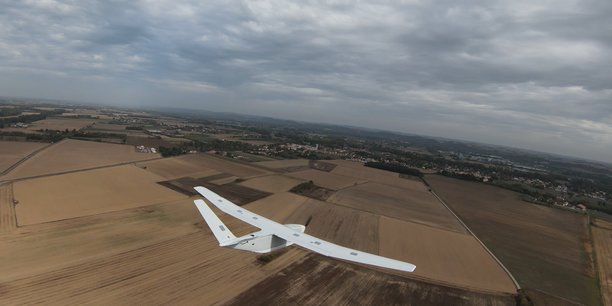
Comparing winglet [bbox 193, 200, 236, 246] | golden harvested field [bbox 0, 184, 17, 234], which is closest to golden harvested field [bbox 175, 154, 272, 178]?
golden harvested field [bbox 0, 184, 17, 234]

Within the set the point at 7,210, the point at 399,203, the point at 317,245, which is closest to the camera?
the point at 317,245

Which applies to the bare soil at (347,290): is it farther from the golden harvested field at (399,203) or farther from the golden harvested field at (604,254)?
the golden harvested field at (399,203)

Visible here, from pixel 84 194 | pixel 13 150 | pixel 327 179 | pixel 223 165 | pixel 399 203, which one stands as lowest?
pixel 84 194

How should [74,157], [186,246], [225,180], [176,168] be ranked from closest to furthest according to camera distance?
[186,246] < [225,180] < [176,168] < [74,157]

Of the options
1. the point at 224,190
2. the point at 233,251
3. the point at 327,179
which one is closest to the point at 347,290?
the point at 233,251

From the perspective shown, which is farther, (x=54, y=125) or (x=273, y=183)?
(x=54, y=125)

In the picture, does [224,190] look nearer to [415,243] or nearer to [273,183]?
[273,183]

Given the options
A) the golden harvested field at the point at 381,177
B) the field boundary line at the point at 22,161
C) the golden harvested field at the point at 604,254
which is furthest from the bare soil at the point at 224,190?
the golden harvested field at the point at 604,254
